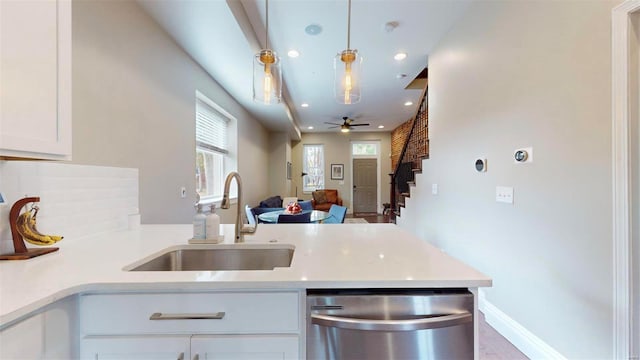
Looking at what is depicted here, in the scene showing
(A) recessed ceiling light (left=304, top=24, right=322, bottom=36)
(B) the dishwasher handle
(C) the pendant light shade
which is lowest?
(B) the dishwasher handle

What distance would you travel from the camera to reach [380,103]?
5539mm

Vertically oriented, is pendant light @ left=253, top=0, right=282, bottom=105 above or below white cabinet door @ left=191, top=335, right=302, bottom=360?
above

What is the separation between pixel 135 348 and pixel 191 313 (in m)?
0.20

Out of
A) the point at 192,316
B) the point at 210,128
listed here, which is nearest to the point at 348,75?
the point at 192,316

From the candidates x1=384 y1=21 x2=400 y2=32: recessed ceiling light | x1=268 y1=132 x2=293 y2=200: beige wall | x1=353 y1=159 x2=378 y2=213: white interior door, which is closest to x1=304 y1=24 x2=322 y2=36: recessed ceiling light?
x1=384 y1=21 x2=400 y2=32: recessed ceiling light

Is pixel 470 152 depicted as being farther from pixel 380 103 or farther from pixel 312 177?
pixel 312 177

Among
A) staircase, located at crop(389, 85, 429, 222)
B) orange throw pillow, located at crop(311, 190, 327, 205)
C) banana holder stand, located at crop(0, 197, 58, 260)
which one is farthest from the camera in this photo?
orange throw pillow, located at crop(311, 190, 327, 205)

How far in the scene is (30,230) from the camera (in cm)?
114

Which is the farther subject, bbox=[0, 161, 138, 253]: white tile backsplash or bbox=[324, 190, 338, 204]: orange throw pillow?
bbox=[324, 190, 338, 204]: orange throw pillow

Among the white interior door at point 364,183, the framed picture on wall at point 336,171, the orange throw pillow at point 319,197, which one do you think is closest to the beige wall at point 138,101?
the orange throw pillow at point 319,197

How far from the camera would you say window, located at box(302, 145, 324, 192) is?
343 inches

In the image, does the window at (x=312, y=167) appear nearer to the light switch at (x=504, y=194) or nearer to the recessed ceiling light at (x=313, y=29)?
the recessed ceiling light at (x=313, y=29)

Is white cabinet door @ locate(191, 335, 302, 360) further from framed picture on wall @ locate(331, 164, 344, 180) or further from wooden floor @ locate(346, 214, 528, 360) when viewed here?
framed picture on wall @ locate(331, 164, 344, 180)

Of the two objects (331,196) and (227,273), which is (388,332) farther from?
(331,196)
